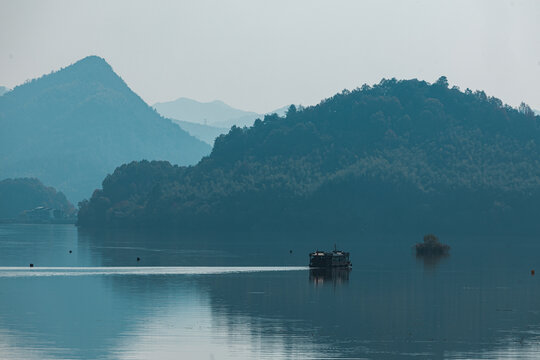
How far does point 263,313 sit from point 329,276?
51.9 meters

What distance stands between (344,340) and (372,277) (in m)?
68.8

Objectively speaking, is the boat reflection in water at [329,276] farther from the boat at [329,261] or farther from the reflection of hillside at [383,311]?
the reflection of hillside at [383,311]

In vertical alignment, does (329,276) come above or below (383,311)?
above

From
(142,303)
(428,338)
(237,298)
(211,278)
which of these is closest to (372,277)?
(211,278)

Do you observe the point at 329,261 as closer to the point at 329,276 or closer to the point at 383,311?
the point at 329,276

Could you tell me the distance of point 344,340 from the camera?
82.5 m

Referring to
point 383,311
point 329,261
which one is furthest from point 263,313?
point 329,261

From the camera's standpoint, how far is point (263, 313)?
101062mm

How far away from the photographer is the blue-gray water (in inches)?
3066

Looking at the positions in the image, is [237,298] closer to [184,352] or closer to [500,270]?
[184,352]

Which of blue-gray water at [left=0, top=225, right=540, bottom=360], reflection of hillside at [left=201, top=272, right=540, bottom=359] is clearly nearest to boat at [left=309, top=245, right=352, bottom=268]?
blue-gray water at [left=0, top=225, right=540, bottom=360]

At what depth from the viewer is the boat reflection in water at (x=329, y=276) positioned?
5595 inches

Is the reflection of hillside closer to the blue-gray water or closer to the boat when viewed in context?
the blue-gray water

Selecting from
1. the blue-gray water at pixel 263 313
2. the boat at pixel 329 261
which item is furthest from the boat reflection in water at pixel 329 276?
the boat at pixel 329 261
